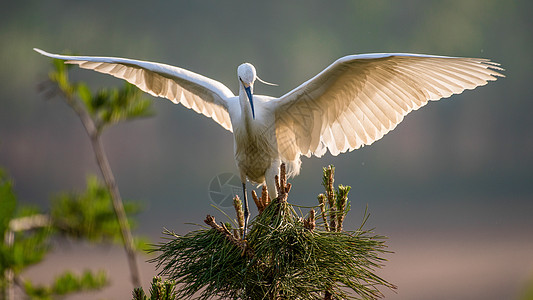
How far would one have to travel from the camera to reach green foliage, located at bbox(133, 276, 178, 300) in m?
0.94

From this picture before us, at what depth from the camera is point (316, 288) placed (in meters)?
1.03

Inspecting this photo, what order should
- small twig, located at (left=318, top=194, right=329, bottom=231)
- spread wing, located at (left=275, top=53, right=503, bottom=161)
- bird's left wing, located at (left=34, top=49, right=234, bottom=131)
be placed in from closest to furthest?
small twig, located at (left=318, top=194, right=329, bottom=231), spread wing, located at (left=275, top=53, right=503, bottom=161), bird's left wing, located at (left=34, top=49, right=234, bottom=131)

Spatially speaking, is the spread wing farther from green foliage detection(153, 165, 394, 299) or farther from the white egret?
green foliage detection(153, 165, 394, 299)

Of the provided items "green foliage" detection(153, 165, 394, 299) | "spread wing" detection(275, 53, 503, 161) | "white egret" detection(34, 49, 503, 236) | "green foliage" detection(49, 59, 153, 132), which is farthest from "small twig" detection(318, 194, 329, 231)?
"green foliage" detection(49, 59, 153, 132)

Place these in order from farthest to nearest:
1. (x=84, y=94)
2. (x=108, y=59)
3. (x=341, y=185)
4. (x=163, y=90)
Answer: (x=84, y=94) < (x=163, y=90) < (x=108, y=59) < (x=341, y=185)

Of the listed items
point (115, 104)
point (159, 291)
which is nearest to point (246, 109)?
point (159, 291)

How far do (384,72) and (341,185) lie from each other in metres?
0.38

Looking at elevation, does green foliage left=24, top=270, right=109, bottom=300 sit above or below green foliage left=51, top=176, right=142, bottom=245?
below

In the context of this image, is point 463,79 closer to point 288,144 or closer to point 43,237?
point 288,144

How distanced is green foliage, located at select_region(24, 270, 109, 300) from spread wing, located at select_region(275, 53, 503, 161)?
125 cm

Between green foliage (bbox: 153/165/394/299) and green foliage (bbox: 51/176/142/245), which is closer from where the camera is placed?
green foliage (bbox: 153/165/394/299)

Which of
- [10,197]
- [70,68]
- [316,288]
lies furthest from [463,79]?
[10,197]
